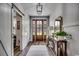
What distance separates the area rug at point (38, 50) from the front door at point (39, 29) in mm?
161

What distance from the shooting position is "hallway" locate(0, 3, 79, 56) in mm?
2533

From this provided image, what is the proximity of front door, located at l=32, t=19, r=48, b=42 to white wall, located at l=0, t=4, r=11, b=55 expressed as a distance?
1.71ft

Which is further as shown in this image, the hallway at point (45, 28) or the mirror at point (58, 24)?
the mirror at point (58, 24)

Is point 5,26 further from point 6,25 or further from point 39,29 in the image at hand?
point 39,29

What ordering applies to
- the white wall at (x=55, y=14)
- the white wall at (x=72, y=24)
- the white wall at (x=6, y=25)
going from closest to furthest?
the white wall at (x=72, y=24), the white wall at (x=6, y=25), the white wall at (x=55, y=14)

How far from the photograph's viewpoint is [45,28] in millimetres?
2742

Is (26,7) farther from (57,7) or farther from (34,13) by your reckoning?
(57,7)

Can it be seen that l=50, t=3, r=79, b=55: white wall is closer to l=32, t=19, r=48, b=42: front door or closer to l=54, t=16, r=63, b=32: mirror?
l=54, t=16, r=63, b=32: mirror

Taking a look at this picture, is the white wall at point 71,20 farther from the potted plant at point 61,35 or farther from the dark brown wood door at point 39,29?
the dark brown wood door at point 39,29

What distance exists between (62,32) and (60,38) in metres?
0.12

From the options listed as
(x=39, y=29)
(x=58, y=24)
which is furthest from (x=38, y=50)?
(x=58, y=24)

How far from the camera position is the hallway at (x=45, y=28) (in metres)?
2.53

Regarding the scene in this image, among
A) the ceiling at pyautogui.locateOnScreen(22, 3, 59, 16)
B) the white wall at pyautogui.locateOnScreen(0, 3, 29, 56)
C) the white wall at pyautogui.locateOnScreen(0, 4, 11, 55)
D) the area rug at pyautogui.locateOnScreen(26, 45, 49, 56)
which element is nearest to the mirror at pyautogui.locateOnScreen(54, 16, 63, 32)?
the ceiling at pyautogui.locateOnScreen(22, 3, 59, 16)

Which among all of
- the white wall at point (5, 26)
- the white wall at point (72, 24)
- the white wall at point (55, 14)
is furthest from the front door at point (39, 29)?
the white wall at point (5, 26)
